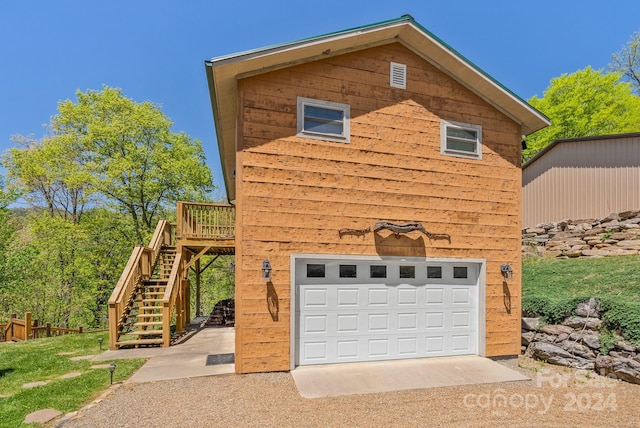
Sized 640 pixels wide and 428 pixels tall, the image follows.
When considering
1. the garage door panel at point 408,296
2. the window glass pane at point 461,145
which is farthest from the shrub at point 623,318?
the window glass pane at point 461,145

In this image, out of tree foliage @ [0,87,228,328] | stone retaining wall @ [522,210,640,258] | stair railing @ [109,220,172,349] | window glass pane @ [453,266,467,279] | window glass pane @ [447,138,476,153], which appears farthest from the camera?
tree foliage @ [0,87,228,328]

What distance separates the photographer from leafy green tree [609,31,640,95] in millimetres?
23297

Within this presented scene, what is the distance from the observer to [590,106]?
2169 cm

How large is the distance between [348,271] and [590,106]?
79.7 ft

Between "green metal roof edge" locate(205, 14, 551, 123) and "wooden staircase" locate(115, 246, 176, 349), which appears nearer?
"green metal roof edge" locate(205, 14, 551, 123)

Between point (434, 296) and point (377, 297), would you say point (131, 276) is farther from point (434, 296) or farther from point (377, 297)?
point (434, 296)

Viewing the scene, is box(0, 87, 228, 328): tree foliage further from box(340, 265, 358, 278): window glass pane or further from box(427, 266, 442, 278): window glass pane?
box(427, 266, 442, 278): window glass pane

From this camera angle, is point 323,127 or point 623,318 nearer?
point 623,318

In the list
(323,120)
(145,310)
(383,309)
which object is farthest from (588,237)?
(145,310)

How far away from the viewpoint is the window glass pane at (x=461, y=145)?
718cm

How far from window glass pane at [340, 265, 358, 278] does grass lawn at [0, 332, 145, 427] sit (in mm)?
4158

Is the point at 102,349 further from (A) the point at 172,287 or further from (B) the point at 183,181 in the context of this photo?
(B) the point at 183,181

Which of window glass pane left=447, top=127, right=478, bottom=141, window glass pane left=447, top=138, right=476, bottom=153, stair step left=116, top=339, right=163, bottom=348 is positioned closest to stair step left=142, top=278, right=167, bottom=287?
stair step left=116, top=339, right=163, bottom=348

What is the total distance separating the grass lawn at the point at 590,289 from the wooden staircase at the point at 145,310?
891 centimetres
